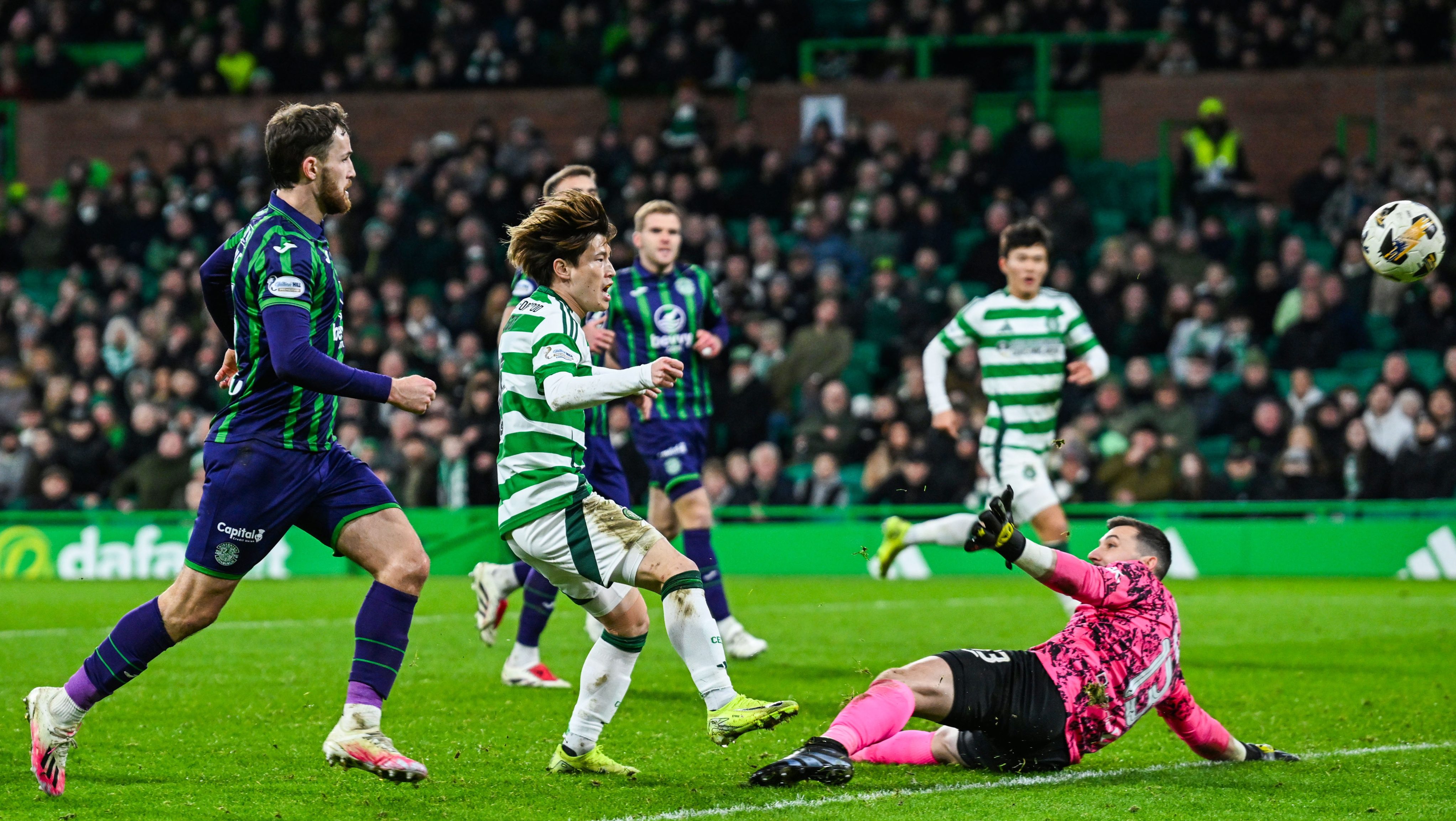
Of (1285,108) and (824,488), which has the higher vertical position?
(1285,108)

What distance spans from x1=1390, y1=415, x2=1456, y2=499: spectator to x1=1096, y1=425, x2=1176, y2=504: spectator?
2.07 m

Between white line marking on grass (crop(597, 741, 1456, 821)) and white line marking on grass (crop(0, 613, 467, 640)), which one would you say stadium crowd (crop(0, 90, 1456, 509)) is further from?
white line marking on grass (crop(597, 741, 1456, 821))

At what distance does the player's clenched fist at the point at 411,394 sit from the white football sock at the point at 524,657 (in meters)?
3.44

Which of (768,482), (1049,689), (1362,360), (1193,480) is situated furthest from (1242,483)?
(1049,689)

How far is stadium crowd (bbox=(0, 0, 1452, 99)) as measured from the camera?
21.2 metres

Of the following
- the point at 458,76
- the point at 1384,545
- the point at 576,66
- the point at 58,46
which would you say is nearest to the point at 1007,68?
the point at 576,66

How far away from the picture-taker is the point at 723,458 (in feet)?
59.8

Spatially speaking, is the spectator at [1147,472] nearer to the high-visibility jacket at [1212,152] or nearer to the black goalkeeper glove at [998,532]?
the high-visibility jacket at [1212,152]

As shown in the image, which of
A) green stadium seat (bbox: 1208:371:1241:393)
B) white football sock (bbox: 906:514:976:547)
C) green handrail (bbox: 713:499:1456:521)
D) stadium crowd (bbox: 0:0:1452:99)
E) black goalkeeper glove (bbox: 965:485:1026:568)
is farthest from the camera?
stadium crowd (bbox: 0:0:1452:99)

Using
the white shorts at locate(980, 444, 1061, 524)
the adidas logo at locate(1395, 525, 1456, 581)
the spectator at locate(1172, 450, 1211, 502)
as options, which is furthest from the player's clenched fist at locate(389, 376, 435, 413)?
the adidas logo at locate(1395, 525, 1456, 581)

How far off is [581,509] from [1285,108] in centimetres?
1771

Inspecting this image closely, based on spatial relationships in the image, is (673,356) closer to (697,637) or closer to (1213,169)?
→ (697,637)

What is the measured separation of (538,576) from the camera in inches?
339

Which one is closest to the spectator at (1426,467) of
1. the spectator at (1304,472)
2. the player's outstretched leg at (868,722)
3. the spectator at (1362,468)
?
the spectator at (1362,468)
